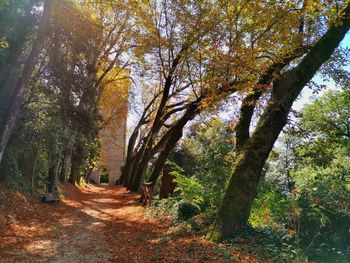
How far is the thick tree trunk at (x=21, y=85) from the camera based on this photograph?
9.64 m

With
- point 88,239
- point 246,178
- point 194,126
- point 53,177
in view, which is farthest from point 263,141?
point 53,177

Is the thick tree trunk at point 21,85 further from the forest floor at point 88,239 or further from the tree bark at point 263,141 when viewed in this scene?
the tree bark at point 263,141

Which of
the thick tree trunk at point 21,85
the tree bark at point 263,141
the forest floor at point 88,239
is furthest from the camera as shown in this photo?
the thick tree trunk at point 21,85

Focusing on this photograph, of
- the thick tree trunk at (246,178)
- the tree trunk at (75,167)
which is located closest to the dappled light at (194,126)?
the thick tree trunk at (246,178)

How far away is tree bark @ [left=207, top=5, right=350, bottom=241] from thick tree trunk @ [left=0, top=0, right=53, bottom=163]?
263 inches

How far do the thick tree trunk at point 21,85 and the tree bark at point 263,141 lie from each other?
6.69 m

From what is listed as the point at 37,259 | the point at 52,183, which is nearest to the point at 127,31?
the point at 52,183

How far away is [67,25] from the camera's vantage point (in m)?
11.0

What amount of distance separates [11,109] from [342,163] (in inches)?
892

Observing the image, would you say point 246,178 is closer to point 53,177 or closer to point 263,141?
point 263,141

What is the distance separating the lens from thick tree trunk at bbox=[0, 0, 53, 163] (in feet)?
31.6

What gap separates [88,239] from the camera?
7.97 metres

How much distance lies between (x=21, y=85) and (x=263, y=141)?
732 cm

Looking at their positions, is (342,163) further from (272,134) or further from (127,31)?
(272,134)
